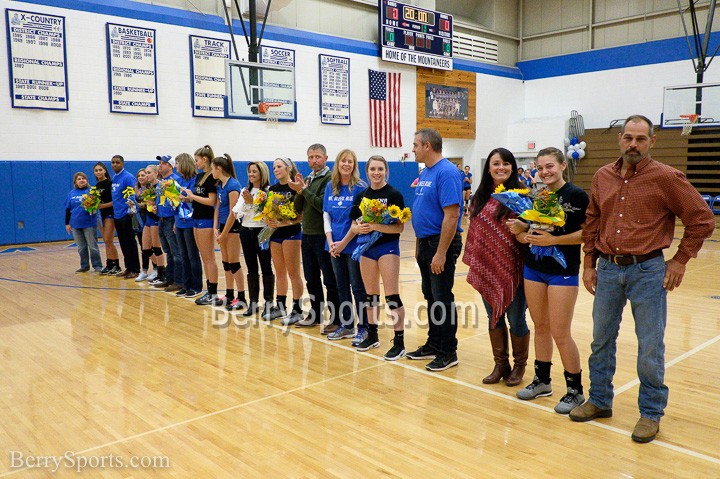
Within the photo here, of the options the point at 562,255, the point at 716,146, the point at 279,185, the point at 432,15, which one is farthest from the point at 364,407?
the point at 716,146

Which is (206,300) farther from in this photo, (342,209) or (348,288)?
(342,209)

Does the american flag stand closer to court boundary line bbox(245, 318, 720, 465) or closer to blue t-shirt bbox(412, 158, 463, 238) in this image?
court boundary line bbox(245, 318, 720, 465)

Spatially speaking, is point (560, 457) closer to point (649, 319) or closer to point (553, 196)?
point (649, 319)

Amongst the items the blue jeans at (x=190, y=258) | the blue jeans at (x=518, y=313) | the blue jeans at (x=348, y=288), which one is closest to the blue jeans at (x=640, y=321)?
the blue jeans at (x=518, y=313)

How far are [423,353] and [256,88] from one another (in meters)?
10.0

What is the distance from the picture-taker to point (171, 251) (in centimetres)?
781

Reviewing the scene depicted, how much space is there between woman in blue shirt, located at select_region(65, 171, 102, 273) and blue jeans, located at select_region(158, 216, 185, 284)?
182cm

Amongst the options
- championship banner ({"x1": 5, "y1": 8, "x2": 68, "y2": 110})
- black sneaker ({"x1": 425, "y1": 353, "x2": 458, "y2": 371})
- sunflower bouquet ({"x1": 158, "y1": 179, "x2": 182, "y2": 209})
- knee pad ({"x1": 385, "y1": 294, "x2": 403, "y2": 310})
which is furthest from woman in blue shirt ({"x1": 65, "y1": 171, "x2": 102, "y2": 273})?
black sneaker ({"x1": 425, "y1": 353, "x2": 458, "y2": 371})

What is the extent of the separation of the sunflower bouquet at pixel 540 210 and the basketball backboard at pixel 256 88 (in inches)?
393

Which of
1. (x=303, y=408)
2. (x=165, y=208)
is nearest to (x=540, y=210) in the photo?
(x=303, y=408)

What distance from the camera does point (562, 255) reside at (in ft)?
11.8

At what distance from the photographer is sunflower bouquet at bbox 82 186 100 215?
28.6 feet

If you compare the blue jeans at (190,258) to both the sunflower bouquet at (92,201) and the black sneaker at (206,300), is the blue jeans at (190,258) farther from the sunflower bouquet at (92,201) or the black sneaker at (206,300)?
the sunflower bouquet at (92,201)

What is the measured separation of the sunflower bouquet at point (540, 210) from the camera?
3.55 meters
